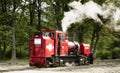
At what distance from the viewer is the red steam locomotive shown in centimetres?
2884

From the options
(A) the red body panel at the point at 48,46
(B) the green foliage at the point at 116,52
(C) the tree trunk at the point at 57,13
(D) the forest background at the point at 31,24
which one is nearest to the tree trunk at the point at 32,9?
(D) the forest background at the point at 31,24

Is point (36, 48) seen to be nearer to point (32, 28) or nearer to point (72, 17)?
point (72, 17)

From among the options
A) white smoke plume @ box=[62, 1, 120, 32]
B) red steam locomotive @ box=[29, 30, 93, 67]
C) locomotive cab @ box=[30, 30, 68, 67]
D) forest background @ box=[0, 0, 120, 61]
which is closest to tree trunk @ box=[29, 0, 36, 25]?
forest background @ box=[0, 0, 120, 61]

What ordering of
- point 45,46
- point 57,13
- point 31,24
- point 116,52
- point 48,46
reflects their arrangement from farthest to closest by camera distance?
point 116,52 → point 31,24 → point 57,13 → point 48,46 → point 45,46

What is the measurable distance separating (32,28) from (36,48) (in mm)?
18380

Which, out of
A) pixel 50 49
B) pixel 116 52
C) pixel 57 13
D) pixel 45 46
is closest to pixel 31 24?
pixel 57 13

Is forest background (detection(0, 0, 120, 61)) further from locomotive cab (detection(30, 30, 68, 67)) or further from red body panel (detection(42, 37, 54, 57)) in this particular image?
red body panel (detection(42, 37, 54, 57))

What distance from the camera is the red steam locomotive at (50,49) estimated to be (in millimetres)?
28844

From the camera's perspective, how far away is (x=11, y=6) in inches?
1850

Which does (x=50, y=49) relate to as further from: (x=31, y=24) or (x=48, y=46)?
(x=31, y=24)

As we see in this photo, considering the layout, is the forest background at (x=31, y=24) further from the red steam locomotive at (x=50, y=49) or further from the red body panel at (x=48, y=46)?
the red body panel at (x=48, y=46)

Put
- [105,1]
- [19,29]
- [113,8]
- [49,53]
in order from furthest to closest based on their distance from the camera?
[19,29] → [105,1] → [113,8] → [49,53]

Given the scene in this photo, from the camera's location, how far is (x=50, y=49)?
29.3 m

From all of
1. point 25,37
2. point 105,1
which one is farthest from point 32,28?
point 105,1
